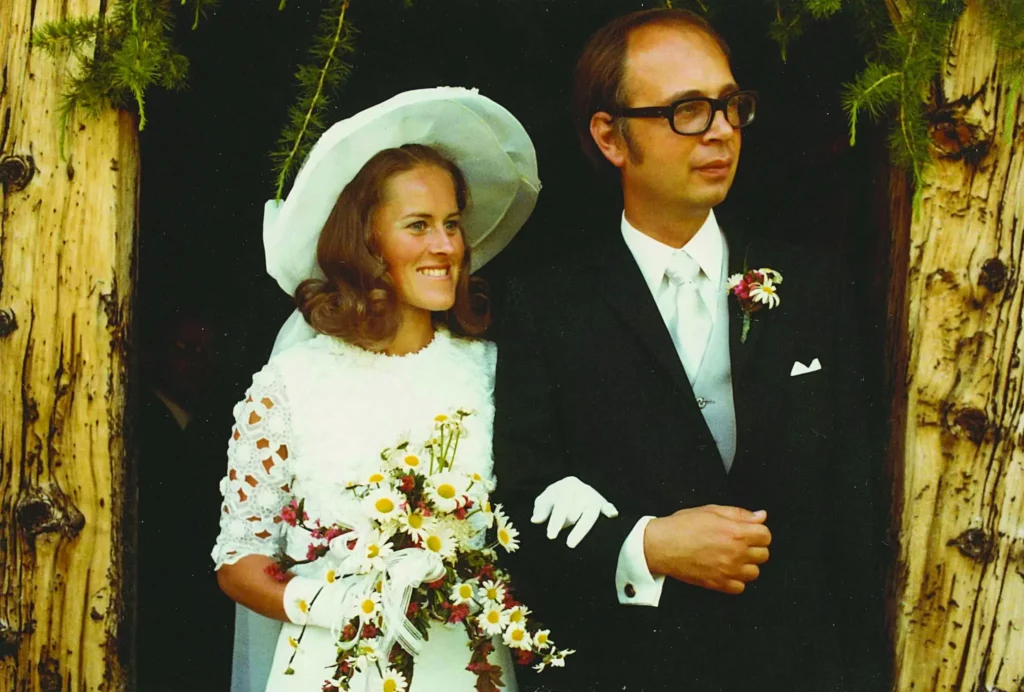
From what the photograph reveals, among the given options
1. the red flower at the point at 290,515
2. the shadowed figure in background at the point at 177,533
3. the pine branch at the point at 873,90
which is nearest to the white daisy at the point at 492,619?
the red flower at the point at 290,515

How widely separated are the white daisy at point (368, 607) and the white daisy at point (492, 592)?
27 centimetres

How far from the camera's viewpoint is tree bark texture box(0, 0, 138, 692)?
296 cm

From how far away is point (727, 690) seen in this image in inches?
105

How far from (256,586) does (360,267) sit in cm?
95

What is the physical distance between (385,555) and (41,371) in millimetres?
1236

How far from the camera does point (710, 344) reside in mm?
2768

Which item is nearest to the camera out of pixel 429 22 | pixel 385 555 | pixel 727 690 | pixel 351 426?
pixel 385 555

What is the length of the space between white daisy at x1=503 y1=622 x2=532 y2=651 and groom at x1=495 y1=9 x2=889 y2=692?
175 millimetres

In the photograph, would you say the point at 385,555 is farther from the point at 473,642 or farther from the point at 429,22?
the point at 429,22

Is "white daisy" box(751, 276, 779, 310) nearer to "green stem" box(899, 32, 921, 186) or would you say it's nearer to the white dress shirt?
the white dress shirt

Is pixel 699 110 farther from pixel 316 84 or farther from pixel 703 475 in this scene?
pixel 316 84

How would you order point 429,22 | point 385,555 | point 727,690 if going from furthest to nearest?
point 429,22, point 727,690, point 385,555

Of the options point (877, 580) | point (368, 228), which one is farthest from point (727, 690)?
point (368, 228)

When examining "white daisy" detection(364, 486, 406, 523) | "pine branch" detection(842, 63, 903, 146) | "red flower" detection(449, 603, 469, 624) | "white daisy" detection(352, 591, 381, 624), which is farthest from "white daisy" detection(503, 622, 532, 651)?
"pine branch" detection(842, 63, 903, 146)
